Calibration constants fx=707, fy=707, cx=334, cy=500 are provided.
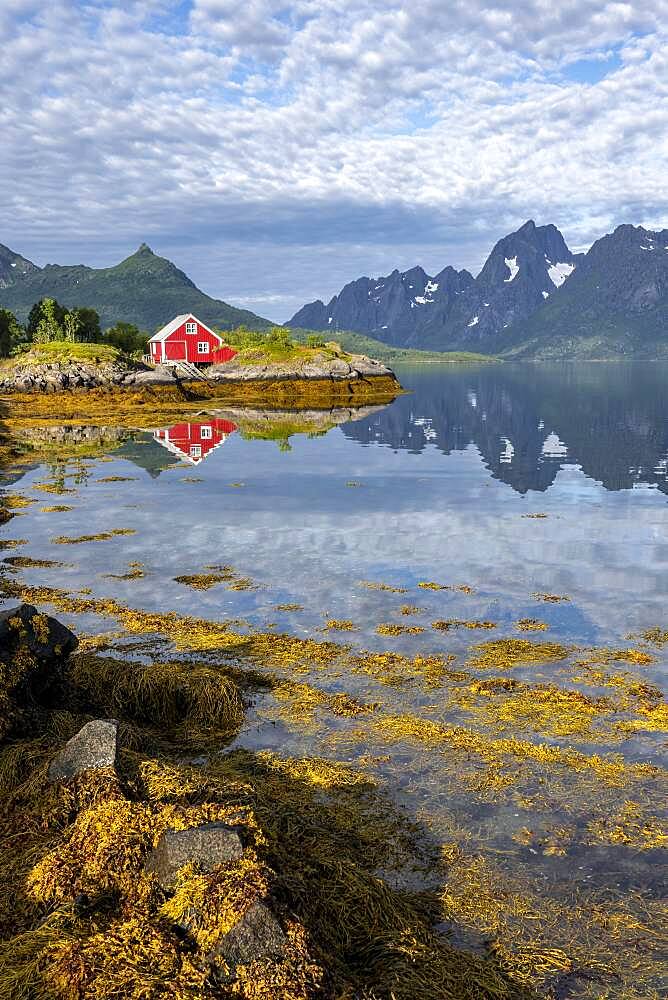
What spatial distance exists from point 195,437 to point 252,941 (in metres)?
50.6

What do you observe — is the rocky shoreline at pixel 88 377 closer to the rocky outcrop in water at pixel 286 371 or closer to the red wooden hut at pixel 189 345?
the rocky outcrop in water at pixel 286 371

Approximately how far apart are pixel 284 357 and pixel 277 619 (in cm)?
9777

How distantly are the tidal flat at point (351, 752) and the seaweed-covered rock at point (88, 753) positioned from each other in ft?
0.76

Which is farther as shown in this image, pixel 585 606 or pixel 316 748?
pixel 585 606

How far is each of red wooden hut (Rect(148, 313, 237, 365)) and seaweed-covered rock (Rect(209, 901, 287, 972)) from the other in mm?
117000

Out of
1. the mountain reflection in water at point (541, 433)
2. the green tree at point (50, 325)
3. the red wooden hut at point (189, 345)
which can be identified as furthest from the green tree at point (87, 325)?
the mountain reflection in water at point (541, 433)

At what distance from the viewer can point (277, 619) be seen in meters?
15.9

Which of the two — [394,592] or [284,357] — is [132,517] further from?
[284,357]

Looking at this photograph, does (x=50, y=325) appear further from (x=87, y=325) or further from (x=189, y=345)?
(x=189, y=345)

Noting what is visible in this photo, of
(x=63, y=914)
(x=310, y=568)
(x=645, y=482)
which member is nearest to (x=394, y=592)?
(x=310, y=568)

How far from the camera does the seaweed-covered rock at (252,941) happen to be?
529 centimetres

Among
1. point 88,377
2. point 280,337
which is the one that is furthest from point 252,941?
point 280,337

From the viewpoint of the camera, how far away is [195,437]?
2137 inches

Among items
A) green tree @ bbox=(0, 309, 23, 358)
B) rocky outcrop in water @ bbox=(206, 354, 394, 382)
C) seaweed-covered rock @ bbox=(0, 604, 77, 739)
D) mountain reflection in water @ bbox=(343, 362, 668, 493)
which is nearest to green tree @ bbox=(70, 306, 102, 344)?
green tree @ bbox=(0, 309, 23, 358)
